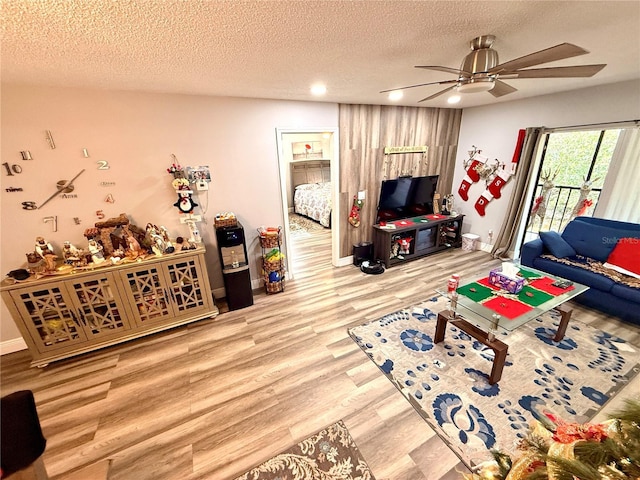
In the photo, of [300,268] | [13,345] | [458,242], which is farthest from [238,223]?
[458,242]

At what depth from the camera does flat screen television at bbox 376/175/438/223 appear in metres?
4.05

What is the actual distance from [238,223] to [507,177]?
4178 millimetres

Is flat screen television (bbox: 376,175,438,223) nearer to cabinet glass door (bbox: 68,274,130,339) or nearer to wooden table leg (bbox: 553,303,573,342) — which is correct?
wooden table leg (bbox: 553,303,573,342)

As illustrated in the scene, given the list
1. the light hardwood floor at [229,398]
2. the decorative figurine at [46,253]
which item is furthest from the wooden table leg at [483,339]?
the decorative figurine at [46,253]

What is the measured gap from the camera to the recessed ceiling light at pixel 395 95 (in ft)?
9.25

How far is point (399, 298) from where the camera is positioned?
3.13 metres

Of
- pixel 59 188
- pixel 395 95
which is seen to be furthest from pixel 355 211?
pixel 59 188

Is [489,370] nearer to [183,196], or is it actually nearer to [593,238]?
[593,238]

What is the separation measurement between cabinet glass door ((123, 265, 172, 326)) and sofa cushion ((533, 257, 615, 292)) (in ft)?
14.4

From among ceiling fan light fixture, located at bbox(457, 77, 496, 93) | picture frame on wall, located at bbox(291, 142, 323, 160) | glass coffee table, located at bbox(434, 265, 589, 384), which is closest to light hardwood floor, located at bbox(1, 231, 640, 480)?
glass coffee table, located at bbox(434, 265, 589, 384)

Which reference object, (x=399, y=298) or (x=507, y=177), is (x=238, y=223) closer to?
(x=399, y=298)

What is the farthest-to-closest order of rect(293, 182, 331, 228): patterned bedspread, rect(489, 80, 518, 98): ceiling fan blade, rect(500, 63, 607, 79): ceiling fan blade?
rect(293, 182, 331, 228): patterned bedspread < rect(489, 80, 518, 98): ceiling fan blade < rect(500, 63, 607, 79): ceiling fan blade

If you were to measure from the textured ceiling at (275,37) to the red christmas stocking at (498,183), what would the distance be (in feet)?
6.20

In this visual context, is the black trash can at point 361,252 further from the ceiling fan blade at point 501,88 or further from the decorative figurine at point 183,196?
the ceiling fan blade at point 501,88
